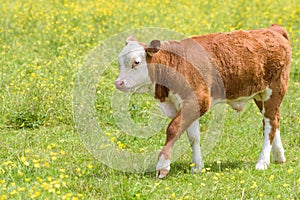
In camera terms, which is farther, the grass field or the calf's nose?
the calf's nose

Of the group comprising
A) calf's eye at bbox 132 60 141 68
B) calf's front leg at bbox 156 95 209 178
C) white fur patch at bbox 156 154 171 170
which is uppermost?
calf's eye at bbox 132 60 141 68

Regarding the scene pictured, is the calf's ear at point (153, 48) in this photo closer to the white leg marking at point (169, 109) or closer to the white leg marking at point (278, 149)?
the white leg marking at point (169, 109)

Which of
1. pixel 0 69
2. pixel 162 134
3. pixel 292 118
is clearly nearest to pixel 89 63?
pixel 0 69

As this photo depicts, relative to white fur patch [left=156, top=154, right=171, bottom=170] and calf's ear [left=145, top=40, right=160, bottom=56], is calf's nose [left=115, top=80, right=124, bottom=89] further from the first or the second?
white fur patch [left=156, top=154, right=171, bottom=170]

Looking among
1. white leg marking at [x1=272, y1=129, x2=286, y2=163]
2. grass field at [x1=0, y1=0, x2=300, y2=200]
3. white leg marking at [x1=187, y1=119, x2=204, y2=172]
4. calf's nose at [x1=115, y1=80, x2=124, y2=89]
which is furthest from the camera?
white leg marking at [x1=272, y1=129, x2=286, y2=163]

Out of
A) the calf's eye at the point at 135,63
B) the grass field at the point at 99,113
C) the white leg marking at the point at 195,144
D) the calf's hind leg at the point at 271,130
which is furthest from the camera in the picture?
the calf's hind leg at the point at 271,130

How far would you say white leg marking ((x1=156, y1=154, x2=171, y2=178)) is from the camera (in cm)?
722

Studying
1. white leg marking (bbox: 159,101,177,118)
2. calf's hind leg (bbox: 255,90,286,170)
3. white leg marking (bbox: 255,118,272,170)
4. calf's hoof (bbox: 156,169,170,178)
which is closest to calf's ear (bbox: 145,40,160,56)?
white leg marking (bbox: 159,101,177,118)

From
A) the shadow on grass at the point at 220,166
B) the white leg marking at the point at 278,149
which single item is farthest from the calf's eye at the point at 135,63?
the white leg marking at the point at 278,149

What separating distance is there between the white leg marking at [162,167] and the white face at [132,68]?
0.80m

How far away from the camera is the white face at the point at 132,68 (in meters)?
7.16

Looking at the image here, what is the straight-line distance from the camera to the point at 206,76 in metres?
7.63

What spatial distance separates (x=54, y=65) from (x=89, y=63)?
580mm

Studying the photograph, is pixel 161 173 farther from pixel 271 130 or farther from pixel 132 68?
pixel 271 130
